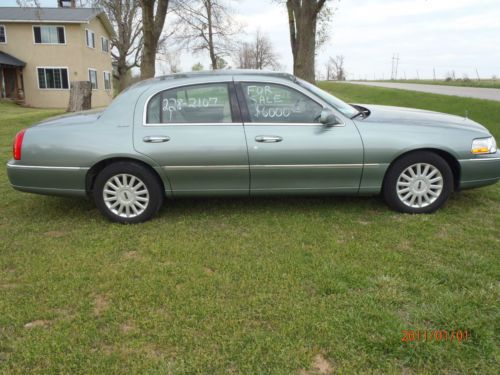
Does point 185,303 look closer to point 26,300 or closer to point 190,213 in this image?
point 26,300

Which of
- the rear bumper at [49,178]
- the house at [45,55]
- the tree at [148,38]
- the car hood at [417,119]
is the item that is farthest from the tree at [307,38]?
the house at [45,55]

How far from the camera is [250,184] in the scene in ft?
14.6

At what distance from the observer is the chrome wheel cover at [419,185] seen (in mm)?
4469

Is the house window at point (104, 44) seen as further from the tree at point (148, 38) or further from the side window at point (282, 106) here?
the side window at point (282, 106)

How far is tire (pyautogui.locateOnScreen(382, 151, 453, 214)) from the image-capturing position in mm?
4434

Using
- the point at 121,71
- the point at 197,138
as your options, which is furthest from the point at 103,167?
the point at 121,71

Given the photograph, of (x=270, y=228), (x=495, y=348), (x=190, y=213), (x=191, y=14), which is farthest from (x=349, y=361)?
(x=191, y=14)

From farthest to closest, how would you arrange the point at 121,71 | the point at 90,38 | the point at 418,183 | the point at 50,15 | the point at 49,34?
the point at 121,71
the point at 90,38
the point at 49,34
the point at 50,15
the point at 418,183

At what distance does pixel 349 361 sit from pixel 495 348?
33.6 inches

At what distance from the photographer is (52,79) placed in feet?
89.9

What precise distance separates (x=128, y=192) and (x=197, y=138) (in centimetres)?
93

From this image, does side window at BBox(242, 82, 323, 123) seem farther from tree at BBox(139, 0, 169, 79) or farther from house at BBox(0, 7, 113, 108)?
house at BBox(0, 7, 113, 108)

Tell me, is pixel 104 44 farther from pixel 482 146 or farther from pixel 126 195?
pixel 482 146

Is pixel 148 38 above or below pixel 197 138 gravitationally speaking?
above
